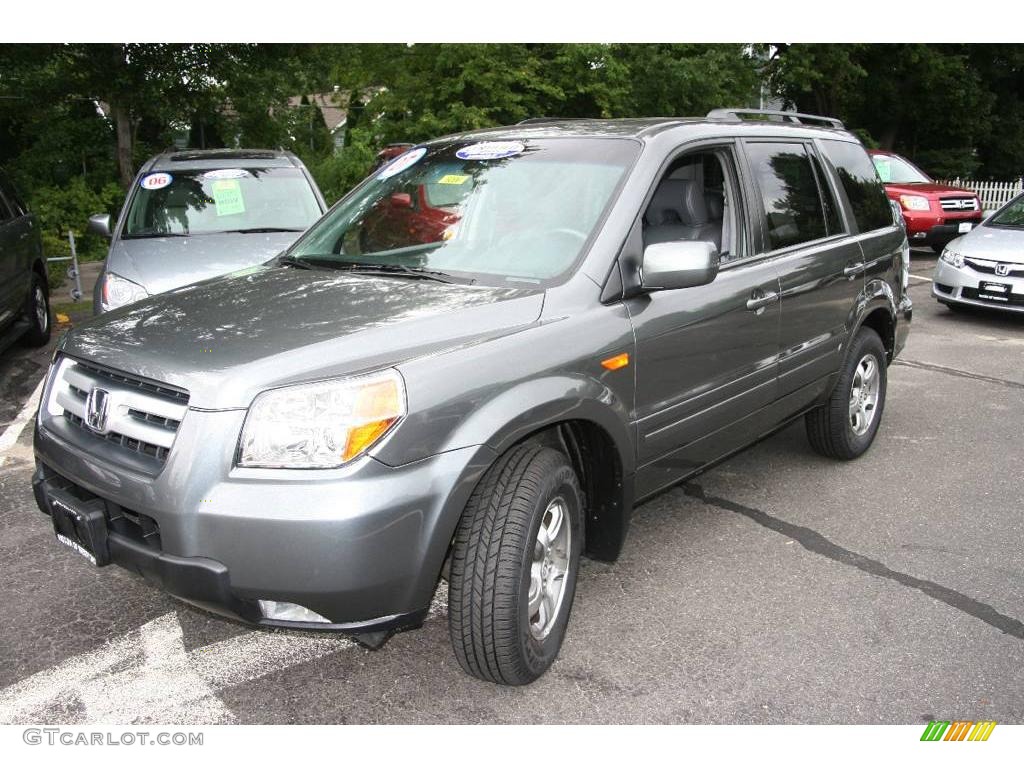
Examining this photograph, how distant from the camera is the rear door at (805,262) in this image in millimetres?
4387

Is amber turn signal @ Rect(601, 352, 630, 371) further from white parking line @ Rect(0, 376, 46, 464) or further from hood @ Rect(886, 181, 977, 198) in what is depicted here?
hood @ Rect(886, 181, 977, 198)

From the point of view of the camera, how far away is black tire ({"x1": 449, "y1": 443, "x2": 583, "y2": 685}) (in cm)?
287

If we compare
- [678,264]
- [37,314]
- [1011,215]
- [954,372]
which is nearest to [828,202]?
[678,264]

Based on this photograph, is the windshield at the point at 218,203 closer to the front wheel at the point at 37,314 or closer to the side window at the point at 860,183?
the front wheel at the point at 37,314

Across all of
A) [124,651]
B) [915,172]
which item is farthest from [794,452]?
[915,172]

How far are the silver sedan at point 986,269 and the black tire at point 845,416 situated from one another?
15.6 ft

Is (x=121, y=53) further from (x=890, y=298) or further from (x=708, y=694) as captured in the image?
(x=708, y=694)

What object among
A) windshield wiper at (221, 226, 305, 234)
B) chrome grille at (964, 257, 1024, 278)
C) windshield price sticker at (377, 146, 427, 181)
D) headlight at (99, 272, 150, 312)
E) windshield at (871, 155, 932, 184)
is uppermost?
windshield price sticker at (377, 146, 427, 181)

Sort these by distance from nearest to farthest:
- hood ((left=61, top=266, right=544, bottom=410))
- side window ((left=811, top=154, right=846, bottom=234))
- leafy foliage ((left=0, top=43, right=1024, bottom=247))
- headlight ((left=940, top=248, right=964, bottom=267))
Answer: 1. hood ((left=61, top=266, right=544, bottom=410))
2. side window ((left=811, top=154, right=846, bottom=234))
3. headlight ((left=940, top=248, right=964, bottom=267))
4. leafy foliage ((left=0, top=43, right=1024, bottom=247))

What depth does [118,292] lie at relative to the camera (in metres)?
6.46

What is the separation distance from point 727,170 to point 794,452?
2.07m

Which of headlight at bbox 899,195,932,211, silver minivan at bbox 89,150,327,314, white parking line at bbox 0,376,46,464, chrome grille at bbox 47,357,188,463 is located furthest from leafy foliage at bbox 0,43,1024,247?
chrome grille at bbox 47,357,188,463

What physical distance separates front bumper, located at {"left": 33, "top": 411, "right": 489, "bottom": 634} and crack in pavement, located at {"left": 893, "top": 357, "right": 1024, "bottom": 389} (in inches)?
237

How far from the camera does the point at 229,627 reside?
Result: 357 centimetres
